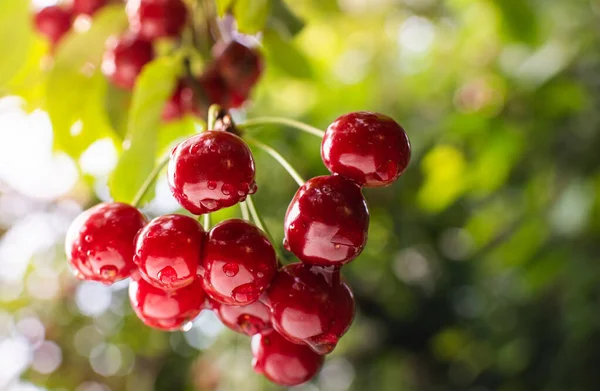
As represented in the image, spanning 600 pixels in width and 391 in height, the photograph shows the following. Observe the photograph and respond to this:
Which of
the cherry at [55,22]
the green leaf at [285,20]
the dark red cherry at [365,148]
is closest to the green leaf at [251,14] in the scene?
the green leaf at [285,20]

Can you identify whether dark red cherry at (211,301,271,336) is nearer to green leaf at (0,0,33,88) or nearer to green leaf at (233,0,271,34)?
green leaf at (233,0,271,34)

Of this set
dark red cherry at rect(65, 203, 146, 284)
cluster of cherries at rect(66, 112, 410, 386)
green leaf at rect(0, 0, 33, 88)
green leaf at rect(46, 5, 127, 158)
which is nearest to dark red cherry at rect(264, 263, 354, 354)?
cluster of cherries at rect(66, 112, 410, 386)

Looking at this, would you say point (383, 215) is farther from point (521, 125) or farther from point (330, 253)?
point (330, 253)

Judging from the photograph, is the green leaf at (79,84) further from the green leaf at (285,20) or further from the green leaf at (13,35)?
the green leaf at (285,20)

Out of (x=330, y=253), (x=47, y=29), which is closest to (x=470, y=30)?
(x=47, y=29)

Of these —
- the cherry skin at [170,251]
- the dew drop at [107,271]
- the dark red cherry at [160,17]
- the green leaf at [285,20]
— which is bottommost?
the dew drop at [107,271]

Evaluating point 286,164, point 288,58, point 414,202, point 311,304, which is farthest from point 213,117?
point 414,202
